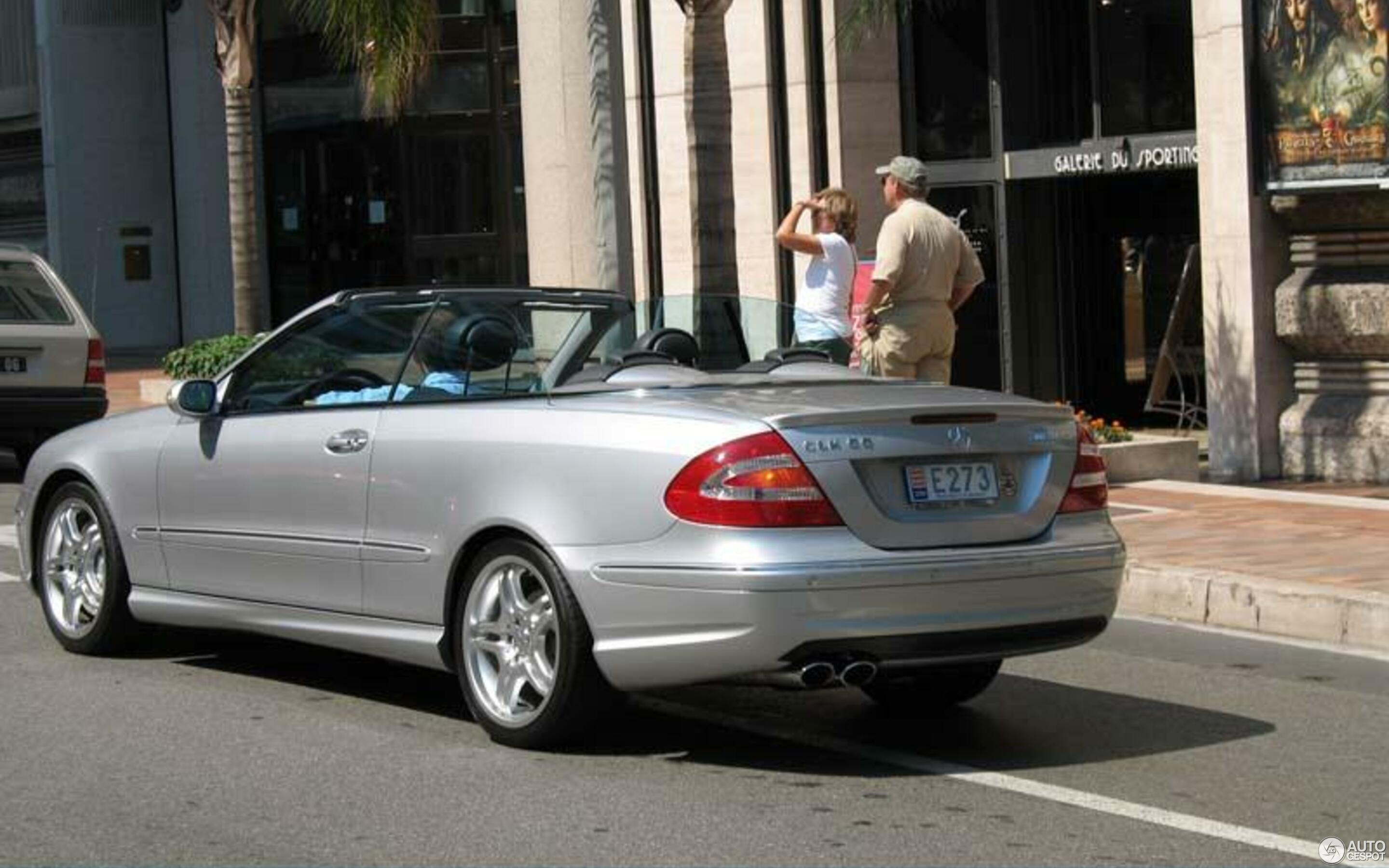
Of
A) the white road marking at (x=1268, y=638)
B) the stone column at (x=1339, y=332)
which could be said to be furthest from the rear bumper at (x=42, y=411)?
the white road marking at (x=1268, y=638)

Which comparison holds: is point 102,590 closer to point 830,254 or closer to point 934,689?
point 934,689

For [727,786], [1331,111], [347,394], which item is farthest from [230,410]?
[1331,111]

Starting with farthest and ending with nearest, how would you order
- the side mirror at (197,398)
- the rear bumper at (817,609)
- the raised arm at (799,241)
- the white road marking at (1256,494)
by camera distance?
the white road marking at (1256,494), the raised arm at (799,241), the side mirror at (197,398), the rear bumper at (817,609)

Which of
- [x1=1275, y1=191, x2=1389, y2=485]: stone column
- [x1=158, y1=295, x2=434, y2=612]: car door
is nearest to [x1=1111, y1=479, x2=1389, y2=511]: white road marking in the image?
[x1=1275, y1=191, x2=1389, y2=485]: stone column

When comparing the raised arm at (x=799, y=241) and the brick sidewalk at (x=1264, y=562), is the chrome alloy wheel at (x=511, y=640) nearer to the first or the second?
the brick sidewalk at (x=1264, y=562)

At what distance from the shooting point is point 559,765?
7090mm

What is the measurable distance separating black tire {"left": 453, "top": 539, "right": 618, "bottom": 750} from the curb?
3.78 metres

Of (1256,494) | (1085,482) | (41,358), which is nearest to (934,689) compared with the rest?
(1085,482)

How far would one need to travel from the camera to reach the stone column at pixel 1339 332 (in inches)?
571

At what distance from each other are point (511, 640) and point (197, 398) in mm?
1968

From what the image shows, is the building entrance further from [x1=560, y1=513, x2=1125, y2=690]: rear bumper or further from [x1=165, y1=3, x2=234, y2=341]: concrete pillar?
[x1=165, y1=3, x2=234, y2=341]: concrete pillar

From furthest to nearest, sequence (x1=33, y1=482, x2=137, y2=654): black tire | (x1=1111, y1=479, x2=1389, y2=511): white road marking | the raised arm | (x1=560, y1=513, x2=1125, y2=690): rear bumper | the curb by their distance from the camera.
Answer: (x1=1111, y1=479, x2=1389, y2=511): white road marking
the raised arm
the curb
(x1=33, y1=482, x2=137, y2=654): black tire
(x1=560, y1=513, x2=1125, y2=690): rear bumper

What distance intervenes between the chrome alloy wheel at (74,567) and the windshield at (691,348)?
2.36m

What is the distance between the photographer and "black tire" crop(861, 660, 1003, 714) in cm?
795
